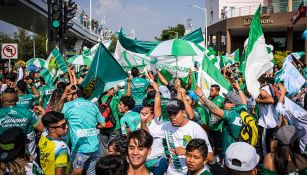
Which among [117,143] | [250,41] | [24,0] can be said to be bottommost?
[117,143]

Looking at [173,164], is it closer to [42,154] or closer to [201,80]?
[42,154]

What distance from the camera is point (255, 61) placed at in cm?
659

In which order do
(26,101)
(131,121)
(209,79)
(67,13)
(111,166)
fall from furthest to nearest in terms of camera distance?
(67,13) → (209,79) → (26,101) → (131,121) → (111,166)

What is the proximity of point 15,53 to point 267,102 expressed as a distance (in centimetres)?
1044

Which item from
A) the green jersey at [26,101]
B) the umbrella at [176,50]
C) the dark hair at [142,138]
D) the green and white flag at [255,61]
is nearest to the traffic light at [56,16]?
the umbrella at [176,50]

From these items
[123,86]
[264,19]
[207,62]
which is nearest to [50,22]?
[123,86]

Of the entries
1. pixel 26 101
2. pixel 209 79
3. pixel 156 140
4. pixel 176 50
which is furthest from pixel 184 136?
pixel 176 50

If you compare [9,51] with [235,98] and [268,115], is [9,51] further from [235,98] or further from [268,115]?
[268,115]

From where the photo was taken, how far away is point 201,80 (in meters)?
8.12

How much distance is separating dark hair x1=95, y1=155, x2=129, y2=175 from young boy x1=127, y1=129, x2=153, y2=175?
45cm

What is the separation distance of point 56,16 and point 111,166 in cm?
1092

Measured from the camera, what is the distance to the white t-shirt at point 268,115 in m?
6.85

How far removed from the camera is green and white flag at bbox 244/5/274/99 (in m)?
6.45

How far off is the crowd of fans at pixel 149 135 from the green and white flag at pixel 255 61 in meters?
0.28
